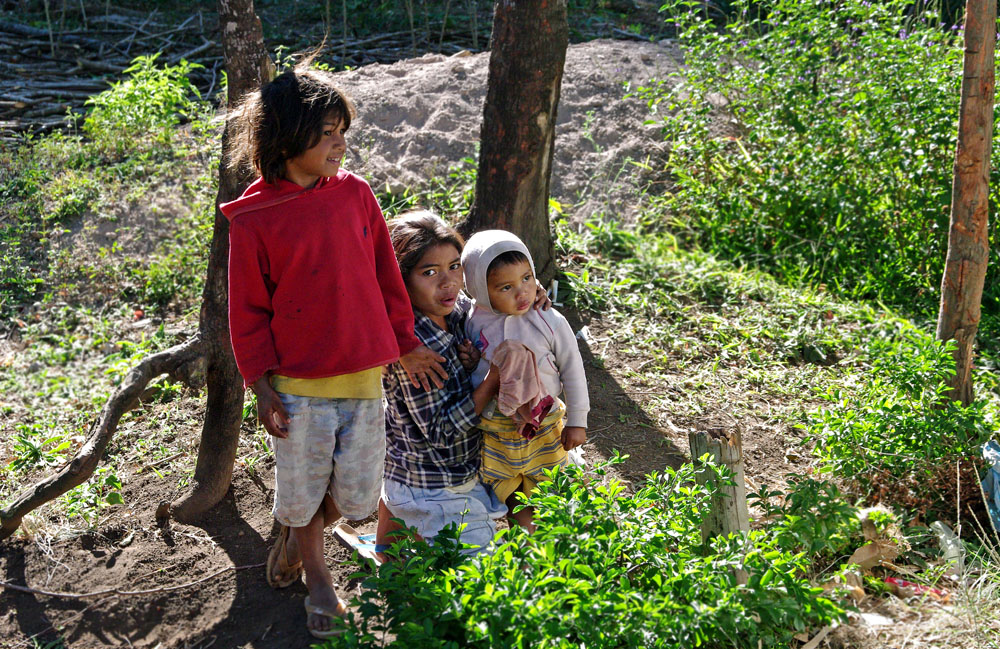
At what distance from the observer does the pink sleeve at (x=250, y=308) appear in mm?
2590

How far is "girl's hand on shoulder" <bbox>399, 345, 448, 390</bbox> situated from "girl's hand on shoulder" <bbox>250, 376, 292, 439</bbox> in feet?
1.39

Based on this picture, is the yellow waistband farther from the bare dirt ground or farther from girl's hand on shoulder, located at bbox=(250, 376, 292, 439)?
the bare dirt ground

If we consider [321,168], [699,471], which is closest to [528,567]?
[699,471]

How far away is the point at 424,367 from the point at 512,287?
1.29 ft

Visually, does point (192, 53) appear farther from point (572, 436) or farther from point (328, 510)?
point (572, 436)

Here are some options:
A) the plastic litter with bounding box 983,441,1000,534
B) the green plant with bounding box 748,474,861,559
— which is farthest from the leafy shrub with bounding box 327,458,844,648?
the plastic litter with bounding box 983,441,1000,534

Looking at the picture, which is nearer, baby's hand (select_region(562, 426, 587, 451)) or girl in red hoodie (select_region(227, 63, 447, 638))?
girl in red hoodie (select_region(227, 63, 447, 638))

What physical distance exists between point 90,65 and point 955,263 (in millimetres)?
8023

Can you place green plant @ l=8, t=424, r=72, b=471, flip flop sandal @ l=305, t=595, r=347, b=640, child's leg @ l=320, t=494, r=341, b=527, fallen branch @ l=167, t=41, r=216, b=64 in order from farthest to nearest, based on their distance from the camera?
fallen branch @ l=167, t=41, r=216, b=64 < green plant @ l=8, t=424, r=72, b=471 < child's leg @ l=320, t=494, r=341, b=527 < flip flop sandal @ l=305, t=595, r=347, b=640

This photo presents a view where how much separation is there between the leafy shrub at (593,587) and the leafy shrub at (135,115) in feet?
18.4

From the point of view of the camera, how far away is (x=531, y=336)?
292 cm

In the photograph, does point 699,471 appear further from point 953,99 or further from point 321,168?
point 953,99

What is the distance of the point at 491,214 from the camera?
4.92 m

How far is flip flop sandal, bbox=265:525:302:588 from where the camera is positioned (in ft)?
10.3
